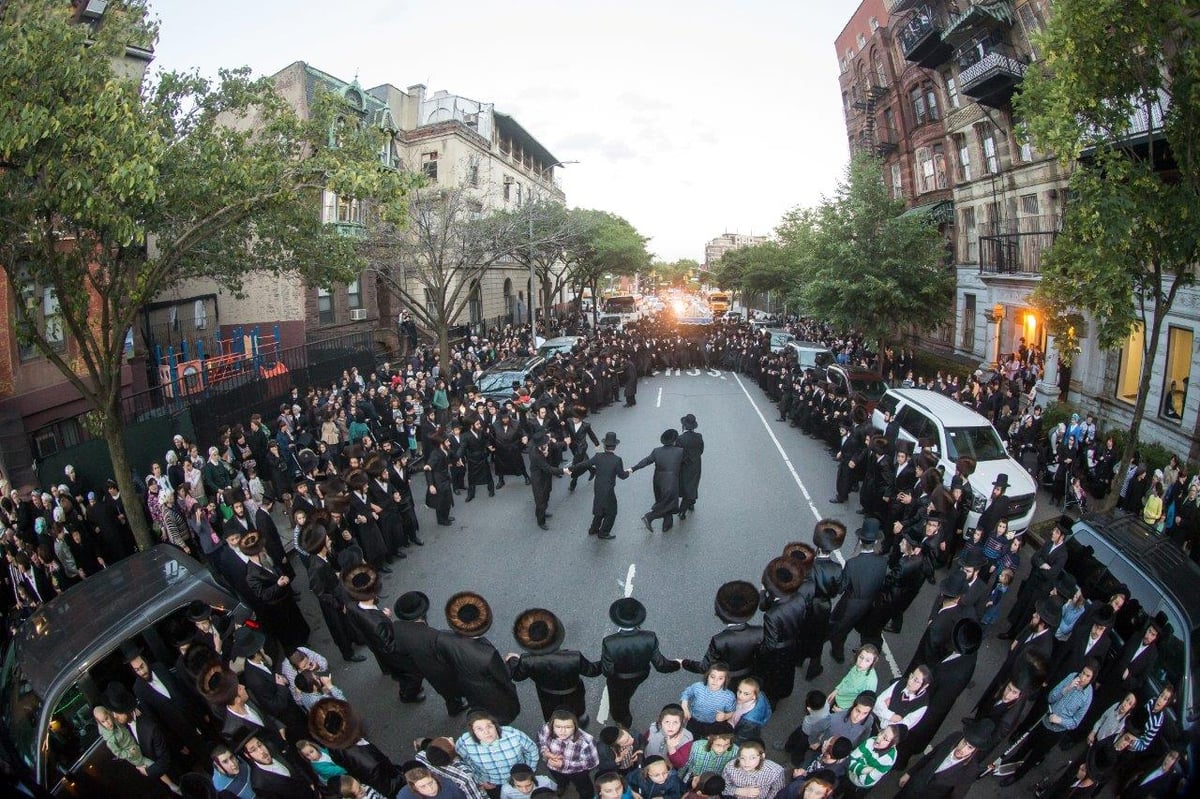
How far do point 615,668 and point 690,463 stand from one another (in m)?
5.48

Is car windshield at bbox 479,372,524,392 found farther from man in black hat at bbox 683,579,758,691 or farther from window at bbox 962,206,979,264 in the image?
window at bbox 962,206,979,264

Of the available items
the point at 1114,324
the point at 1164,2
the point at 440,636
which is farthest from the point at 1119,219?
the point at 440,636

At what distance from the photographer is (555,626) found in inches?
209

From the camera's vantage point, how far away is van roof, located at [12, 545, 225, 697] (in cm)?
482

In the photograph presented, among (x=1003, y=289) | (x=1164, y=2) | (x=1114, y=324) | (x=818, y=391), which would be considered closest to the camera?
(x=1164, y=2)

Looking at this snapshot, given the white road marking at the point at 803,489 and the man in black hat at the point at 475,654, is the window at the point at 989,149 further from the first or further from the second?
the man in black hat at the point at 475,654

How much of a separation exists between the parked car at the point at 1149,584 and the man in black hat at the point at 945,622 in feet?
4.23

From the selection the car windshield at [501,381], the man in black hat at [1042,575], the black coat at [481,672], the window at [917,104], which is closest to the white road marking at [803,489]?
the man in black hat at [1042,575]

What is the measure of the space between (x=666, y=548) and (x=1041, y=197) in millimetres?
18776

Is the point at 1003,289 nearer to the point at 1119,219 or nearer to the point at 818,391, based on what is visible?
the point at 818,391

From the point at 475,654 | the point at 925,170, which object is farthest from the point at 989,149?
the point at 475,654

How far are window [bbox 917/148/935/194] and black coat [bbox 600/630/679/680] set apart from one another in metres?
29.1

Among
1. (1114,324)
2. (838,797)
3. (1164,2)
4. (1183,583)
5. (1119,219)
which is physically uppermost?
(1164,2)

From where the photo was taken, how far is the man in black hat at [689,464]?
413 inches
